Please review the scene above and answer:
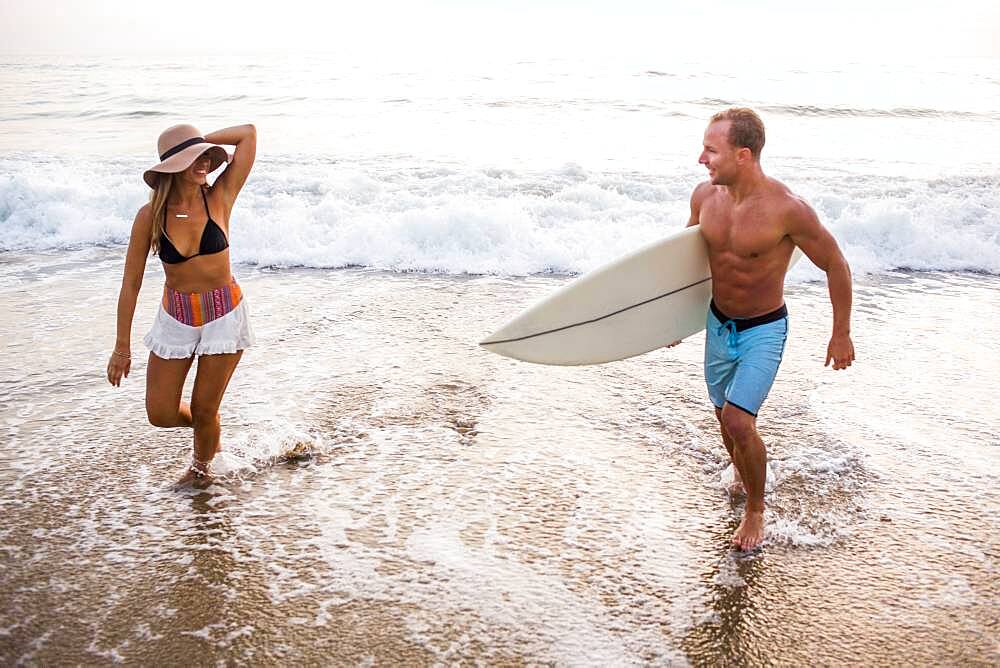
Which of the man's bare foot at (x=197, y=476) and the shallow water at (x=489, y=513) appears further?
the man's bare foot at (x=197, y=476)

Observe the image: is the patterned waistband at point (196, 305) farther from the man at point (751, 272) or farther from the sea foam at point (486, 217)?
the sea foam at point (486, 217)

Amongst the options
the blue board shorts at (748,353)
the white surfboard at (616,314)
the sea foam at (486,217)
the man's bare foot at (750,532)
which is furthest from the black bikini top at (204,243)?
the sea foam at (486,217)

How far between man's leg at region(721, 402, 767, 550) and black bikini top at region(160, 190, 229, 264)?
2234 mm

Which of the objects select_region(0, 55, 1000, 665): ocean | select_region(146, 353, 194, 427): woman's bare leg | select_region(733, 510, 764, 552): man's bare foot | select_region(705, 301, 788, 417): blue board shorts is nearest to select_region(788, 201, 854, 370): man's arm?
select_region(705, 301, 788, 417): blue board shorts

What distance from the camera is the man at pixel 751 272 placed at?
329cm

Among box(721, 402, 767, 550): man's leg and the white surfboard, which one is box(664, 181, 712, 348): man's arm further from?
box(721, 402, 767, 550): man's leg

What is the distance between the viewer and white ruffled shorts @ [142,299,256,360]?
12.2ft

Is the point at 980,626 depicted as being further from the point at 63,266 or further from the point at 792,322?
the point at 63,266

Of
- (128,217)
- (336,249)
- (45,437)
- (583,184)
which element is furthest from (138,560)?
(583,184)

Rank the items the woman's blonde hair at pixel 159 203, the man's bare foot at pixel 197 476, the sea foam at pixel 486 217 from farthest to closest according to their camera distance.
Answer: the sea foam at pixel 486 217, the man's bare foot at pixel 197 476, the woman's blonde hair at pixel 159 203

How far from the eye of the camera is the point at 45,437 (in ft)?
14.7

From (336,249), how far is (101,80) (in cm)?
2240

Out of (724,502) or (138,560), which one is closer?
(138,560)

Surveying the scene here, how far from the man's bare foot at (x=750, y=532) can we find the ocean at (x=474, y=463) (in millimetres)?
82
